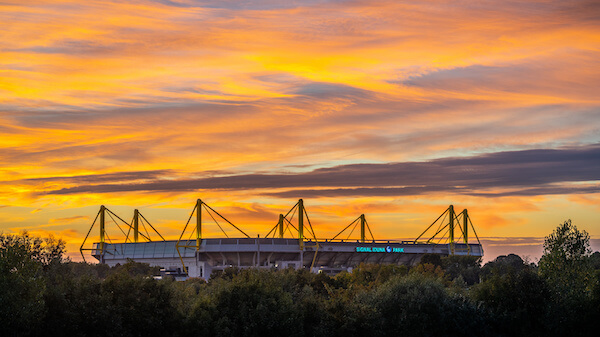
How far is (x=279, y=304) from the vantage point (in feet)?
198

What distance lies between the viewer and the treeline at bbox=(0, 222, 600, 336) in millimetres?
55219

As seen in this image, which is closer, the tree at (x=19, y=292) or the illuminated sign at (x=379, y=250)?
Result: the tree at (x=19, y=292)

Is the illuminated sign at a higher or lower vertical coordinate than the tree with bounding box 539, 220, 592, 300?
higher

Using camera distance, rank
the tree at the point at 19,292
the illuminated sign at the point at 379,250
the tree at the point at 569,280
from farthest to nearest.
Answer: the illuminated sign at the point at 379,250, the tree at the point at 569,280, the tree at the point at 19,292

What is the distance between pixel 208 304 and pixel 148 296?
4857 mm

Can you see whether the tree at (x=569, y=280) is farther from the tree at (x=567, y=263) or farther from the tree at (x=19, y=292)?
the tree at (x=19, y=292)

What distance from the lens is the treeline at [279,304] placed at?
5522 cm

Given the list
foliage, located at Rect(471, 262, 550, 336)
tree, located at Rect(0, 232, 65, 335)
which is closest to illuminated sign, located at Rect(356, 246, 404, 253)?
foliage, located at Rect(471, 262, 550, 336)

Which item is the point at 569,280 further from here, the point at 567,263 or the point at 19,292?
the point at 19,292

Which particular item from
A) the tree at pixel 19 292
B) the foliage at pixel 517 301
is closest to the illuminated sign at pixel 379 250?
the foliage at pixel 517 301

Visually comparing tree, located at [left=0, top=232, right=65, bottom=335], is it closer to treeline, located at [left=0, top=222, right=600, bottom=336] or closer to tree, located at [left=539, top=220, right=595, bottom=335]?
treeline, located at [left=0, top=222, right=600, bottom=336]

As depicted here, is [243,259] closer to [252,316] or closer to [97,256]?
[97,256]

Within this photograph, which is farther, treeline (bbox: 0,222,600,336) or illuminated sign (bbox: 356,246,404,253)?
illuminated sign (bbox: 356,246,404,253)

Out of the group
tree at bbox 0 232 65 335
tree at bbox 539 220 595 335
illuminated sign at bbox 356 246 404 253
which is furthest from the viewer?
illuminated sign at bbox 356 246 404 253
